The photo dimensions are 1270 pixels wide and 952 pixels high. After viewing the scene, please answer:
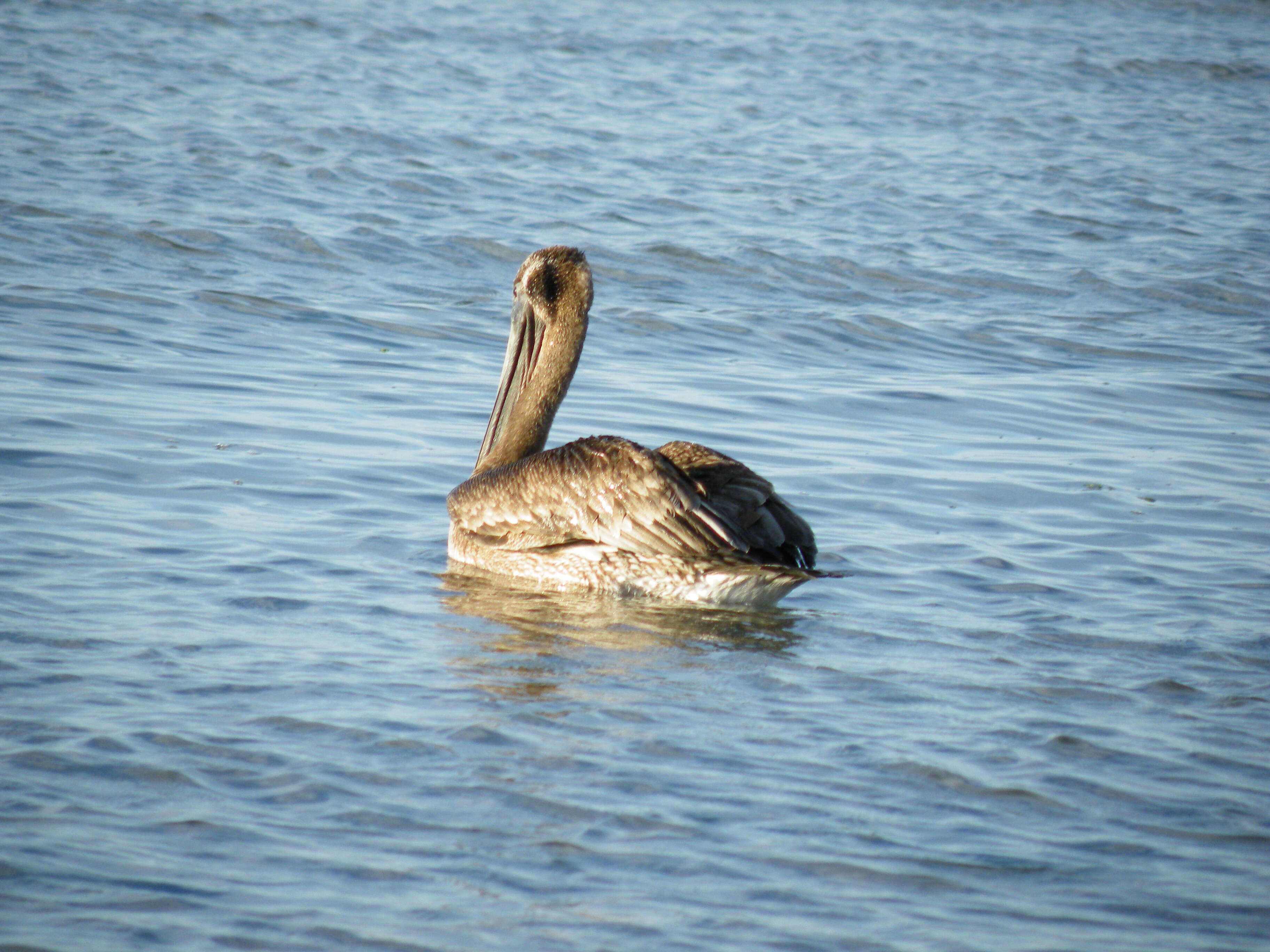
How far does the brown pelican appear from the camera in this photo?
5.51 metres

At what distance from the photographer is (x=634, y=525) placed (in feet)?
18.4

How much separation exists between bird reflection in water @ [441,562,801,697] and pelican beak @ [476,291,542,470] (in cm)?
112

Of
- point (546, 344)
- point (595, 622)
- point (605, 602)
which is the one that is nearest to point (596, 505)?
point (605, 602)

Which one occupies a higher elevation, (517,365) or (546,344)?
(546,344)

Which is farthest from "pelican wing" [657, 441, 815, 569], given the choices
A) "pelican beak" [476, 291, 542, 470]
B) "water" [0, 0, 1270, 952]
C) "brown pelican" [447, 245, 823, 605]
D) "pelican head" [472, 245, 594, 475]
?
"pelican beak" [476, 291, 542, 470]

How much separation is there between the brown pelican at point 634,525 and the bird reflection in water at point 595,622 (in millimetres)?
70

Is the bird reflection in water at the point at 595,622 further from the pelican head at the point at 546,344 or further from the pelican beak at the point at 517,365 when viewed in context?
the pelican beak at the point at 517,365

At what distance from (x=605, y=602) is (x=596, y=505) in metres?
0.37

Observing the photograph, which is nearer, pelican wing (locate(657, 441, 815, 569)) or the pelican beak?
pelican wing (locate(657, 441, 815, 569))

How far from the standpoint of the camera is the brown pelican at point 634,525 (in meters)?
5.51

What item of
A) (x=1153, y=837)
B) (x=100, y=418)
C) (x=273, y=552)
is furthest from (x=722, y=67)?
(x=1153, y=837)

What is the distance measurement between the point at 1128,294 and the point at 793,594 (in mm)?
7167

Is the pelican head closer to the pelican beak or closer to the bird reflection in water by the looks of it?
the pelican beak

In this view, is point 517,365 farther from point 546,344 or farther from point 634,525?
point 634,525
